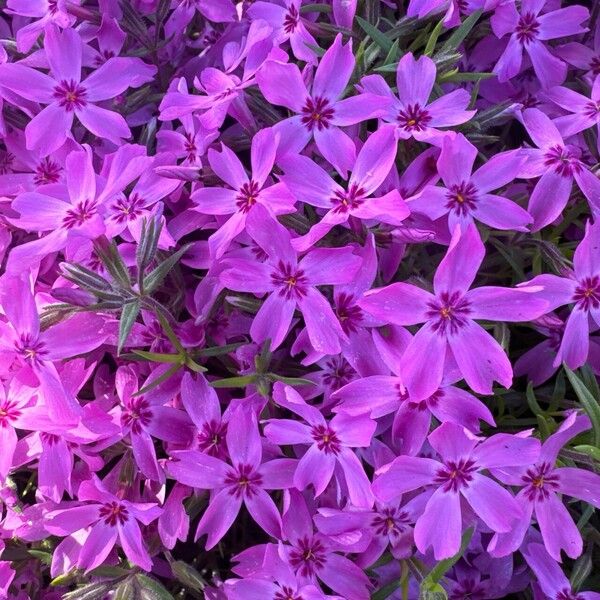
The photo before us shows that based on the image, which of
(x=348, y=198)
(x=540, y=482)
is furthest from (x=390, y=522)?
(x=348, y=198)

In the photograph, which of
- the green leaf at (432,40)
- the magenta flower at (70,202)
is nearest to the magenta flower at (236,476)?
the magenta flower at (70,202)

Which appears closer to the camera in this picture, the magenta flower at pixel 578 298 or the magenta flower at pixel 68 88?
the magenta flower at pixel 578 298

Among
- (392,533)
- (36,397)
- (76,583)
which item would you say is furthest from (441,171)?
(76,583)

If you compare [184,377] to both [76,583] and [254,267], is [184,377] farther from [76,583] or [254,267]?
[76,583]

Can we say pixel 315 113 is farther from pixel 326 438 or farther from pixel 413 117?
pixel 326 438

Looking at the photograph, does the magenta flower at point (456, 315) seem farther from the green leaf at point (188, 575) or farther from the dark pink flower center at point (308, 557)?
the green leaf at point (188, 575)

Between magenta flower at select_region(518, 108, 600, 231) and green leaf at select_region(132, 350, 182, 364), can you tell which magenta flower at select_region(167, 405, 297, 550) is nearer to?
green leaf at select_region(132, 350, 182, 364)
